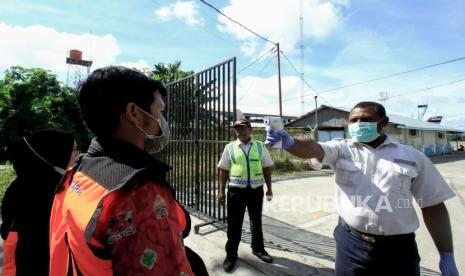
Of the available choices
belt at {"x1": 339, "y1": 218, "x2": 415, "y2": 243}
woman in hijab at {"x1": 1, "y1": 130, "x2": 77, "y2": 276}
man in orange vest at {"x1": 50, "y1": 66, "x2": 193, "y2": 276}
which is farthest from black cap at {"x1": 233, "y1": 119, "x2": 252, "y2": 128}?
man in orange vest at {"x1": 50, "y1": 66, "x2": 193, "y2": 276}

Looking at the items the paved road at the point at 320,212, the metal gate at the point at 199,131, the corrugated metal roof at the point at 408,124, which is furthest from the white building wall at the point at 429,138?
the metal gate at the point at 199,131

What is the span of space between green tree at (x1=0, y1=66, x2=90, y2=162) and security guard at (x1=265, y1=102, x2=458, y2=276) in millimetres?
5646

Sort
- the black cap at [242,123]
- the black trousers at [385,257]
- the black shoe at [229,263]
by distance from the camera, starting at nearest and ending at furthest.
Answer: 1. the black trousers at [385,257]
2. the black shoe at [229,263]
3. the black cap at [242,123]

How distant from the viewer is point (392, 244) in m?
1.86

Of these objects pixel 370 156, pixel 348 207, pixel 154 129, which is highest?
pixel 154 129

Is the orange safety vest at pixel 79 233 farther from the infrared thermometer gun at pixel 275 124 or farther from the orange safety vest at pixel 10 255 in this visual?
the infrared thermometer gun at pixel 275 124

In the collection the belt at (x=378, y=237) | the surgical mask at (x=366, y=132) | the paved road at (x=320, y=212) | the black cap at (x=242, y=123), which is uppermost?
the black cap at (x=242, y=123)

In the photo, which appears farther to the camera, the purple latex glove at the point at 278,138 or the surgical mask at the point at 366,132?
the surgical mask at the point at 366,132

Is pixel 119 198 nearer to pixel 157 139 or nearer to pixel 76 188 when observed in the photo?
pixel 76 188

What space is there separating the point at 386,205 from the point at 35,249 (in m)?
2.14

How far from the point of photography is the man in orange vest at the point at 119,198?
753 mm

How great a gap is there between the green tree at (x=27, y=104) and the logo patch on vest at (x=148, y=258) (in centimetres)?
570

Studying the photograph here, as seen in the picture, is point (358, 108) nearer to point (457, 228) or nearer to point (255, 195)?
point (255, 195)

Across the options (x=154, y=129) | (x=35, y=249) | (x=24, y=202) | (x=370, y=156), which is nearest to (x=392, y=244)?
(x=370, y=156)
